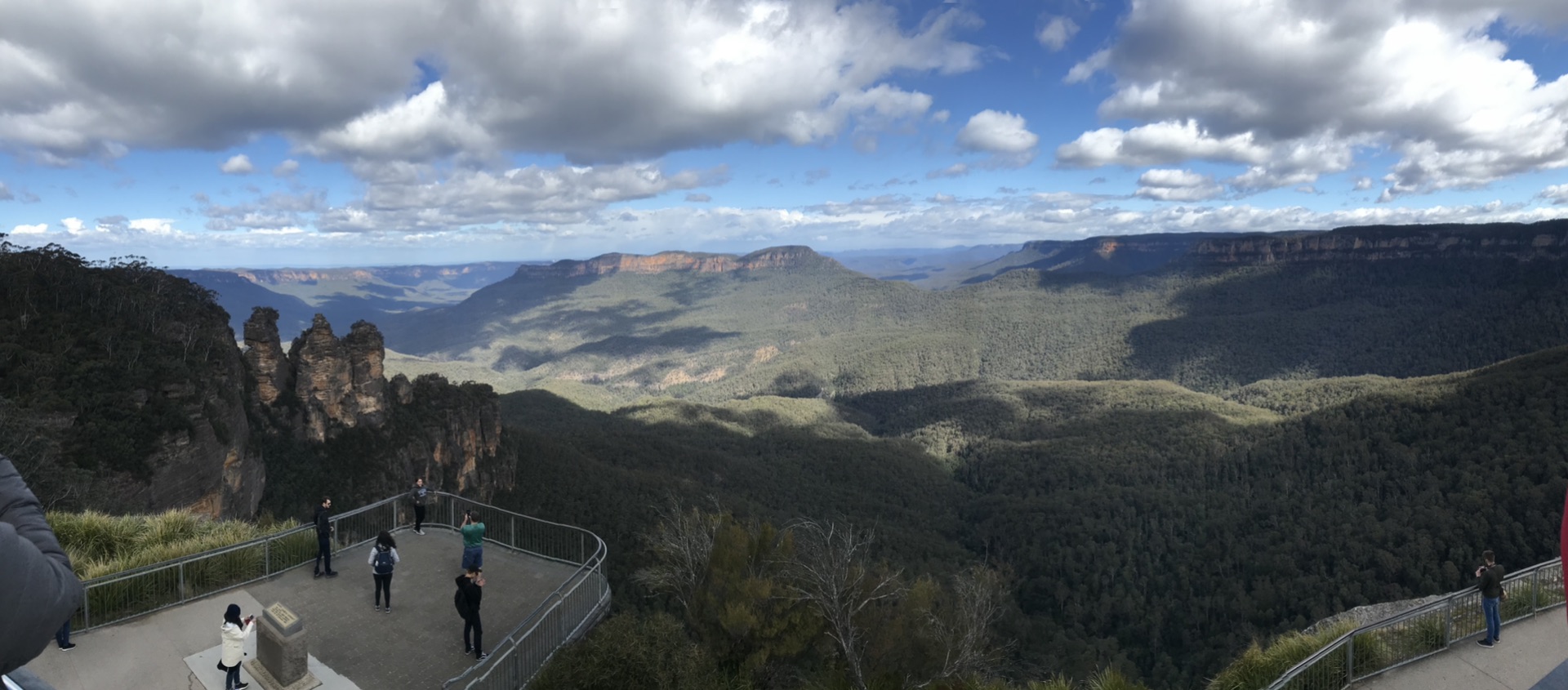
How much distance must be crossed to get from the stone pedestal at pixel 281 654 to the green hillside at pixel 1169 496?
28682 millimetres

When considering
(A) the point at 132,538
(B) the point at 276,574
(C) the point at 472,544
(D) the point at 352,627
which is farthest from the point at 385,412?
(C) the point at 472,544

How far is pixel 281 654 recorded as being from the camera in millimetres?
10922

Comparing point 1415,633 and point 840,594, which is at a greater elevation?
point 1415,633

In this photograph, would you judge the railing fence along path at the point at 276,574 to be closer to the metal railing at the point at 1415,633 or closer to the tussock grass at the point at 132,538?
the tussock grass at the point at 132,538

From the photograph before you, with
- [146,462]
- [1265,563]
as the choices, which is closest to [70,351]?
[146,462]

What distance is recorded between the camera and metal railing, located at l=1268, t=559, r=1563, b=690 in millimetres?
11781

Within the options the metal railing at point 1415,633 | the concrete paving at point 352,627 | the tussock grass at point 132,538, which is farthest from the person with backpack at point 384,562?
the metal railing at point 1415,633

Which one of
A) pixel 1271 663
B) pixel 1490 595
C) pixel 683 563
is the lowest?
pixel 683 563

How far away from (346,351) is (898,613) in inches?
1895

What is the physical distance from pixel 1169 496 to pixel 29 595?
3299 inches

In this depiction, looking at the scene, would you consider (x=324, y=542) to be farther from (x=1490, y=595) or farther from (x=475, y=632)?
(x=1490, y=595)

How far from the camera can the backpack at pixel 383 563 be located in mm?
13547

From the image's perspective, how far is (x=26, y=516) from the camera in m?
4.25

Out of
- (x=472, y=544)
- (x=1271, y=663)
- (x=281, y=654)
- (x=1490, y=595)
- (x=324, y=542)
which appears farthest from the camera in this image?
(x=324, y=542)
